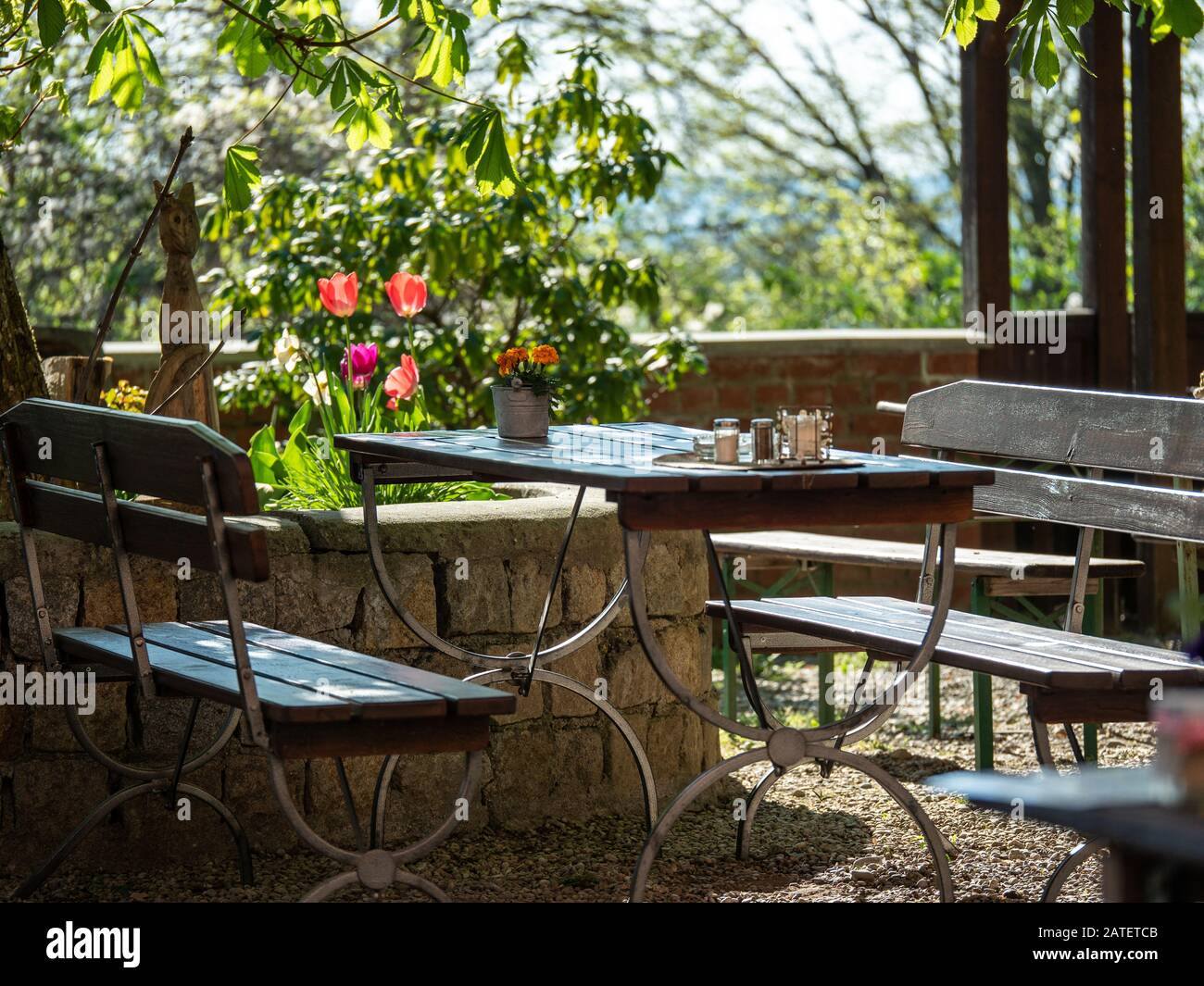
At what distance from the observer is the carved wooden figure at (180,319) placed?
178 inches

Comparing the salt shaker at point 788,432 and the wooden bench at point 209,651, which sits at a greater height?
the salt shaker at point 788,432

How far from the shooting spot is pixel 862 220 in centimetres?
1327

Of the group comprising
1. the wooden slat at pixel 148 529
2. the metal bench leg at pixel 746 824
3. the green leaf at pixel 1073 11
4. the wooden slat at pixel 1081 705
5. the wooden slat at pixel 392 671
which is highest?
the green leaf at pixel 1073 11

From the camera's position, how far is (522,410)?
3609mm

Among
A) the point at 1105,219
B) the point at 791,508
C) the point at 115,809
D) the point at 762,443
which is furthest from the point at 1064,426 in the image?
the point at 1105,219

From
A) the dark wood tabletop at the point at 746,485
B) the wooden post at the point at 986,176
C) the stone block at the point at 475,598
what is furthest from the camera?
the wooden post at the point at 986,176

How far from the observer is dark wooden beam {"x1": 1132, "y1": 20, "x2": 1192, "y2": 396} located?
6504 mm

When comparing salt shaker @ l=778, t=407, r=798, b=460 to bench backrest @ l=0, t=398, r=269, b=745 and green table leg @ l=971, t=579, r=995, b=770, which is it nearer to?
bench backrest @ l=0, t=398, r=269, b=745

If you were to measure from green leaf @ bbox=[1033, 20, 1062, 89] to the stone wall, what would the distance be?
1.36 metres

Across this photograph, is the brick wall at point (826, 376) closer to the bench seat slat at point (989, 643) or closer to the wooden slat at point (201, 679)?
the bench seat slat at point (989, 643)

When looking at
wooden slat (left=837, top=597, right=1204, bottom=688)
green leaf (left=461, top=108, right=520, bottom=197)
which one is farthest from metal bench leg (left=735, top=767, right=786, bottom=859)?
green leaf (left=461, top=108, right=520, bottom=197)

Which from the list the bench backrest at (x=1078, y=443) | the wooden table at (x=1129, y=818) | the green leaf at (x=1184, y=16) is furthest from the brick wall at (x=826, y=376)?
the wooden table at (x=1129, y=818)

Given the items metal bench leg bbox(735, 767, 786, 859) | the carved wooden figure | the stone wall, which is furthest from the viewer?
the carved wooden figure

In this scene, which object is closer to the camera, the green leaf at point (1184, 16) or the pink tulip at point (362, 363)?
the green leaf at point (1184, 16)
